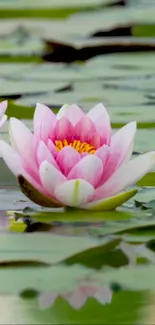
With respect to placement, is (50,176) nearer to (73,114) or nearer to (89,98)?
(73,114)

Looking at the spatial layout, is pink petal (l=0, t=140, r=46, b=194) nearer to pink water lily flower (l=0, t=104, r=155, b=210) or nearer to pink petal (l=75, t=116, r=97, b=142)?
pink water lily flower (l=0, t=104, r=155, b=210)

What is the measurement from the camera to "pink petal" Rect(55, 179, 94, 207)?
1362 mm

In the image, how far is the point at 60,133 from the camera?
146 cm

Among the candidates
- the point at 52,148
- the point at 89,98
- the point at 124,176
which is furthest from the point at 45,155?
the point at 89,98

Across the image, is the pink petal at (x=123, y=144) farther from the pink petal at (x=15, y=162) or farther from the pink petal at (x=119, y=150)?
the pink petal at (x=15, y=162)

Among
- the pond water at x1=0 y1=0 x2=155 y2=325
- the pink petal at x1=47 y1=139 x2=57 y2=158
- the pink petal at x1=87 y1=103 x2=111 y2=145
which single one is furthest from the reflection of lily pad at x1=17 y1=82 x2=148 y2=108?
the pink petal at x1=47 y1=139 x2=57 y2=158

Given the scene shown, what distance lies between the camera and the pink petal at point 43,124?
1.44 meters

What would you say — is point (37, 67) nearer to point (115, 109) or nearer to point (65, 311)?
point (115, 109)

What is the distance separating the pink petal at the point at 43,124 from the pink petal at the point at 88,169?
0.29ft

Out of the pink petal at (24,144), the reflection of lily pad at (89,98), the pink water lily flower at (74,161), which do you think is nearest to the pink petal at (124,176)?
the pink water lily flower at (74,161)

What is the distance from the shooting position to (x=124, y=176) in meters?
1.42

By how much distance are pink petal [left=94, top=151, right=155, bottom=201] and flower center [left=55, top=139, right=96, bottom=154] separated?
6cm

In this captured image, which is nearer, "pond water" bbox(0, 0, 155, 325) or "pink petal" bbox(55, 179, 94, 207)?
"pond water" bbox(0, 0, 155, 325)

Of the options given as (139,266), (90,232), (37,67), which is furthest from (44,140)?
(37,67)
